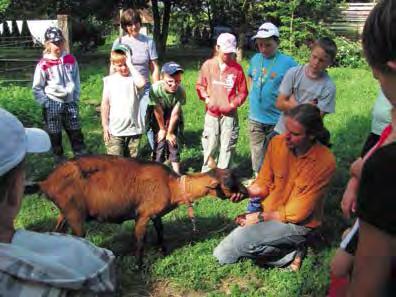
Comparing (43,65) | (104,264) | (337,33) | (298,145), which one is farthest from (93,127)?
(337,33)

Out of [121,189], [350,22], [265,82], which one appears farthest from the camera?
[350,22]

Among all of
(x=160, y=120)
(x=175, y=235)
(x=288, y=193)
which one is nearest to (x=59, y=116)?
(x=160, y=120)

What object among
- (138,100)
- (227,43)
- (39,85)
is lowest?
(138,100)

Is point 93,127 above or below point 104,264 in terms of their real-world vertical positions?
below

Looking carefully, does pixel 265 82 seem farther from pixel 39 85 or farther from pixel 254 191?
pixel 39 85

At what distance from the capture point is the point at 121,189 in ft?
14.2

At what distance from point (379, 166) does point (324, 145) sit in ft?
9.97

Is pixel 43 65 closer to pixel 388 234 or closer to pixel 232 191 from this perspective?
pixel 232 191

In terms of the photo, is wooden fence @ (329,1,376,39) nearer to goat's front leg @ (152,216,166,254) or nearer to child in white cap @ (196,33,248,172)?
child in white cap @ (196,33,248,172)

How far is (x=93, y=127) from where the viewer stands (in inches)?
354

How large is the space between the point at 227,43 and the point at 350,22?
2084cm

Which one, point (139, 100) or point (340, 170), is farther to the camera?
point (340, 170)

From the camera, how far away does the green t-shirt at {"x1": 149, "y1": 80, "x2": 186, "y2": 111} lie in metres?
6.46

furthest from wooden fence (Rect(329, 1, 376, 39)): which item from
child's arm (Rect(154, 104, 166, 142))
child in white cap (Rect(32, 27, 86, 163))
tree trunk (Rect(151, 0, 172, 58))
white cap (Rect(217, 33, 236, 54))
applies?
child in white cap (Rect(32, 27, 86, 163))
